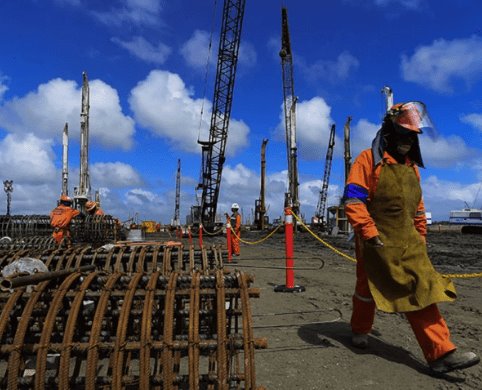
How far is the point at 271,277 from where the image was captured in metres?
8.45

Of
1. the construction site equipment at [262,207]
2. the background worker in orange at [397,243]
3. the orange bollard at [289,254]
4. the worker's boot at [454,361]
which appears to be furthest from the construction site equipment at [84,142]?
the construction site equipment at [262,207]

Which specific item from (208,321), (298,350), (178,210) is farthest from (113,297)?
(178,210)

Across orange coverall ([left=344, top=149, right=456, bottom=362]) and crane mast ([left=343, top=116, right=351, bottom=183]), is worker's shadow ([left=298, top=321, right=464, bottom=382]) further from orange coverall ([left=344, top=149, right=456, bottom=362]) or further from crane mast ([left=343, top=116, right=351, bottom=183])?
crane mast ([left=343, top=116, right=351, bottom=183])

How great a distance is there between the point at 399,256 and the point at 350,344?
1.07 meters

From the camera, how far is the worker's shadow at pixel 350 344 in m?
3.58

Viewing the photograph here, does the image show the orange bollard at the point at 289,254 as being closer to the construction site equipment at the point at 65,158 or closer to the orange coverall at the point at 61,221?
the orange coverall at the point at 61,221

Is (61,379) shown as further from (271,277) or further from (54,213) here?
(54,213)

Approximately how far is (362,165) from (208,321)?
1.82 meters

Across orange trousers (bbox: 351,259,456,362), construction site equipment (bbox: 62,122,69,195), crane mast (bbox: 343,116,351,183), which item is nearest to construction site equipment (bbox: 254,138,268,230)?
crane mast (bbox: 343,116,351,183)

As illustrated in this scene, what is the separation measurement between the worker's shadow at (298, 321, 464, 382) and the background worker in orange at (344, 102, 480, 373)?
118mm

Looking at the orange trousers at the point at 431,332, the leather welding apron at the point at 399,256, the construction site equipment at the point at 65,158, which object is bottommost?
the orange trousers at the point at 431,332

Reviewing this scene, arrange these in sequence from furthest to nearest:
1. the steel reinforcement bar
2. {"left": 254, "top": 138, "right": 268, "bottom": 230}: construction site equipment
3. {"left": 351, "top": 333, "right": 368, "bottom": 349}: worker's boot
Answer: {"left": 254, "top": 138, "right": 268, "bottom": 230}: construction site equipment, {"left": 351, "top": 333, "right": 368, "bottom": 349}: worker's boot, the steel reinforcement bar

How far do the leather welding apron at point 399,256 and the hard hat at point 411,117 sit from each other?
1.09ft

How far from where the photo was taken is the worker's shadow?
141 inches
